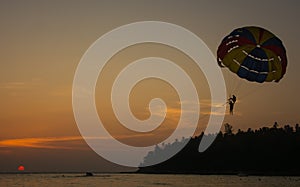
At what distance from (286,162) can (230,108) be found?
526 feet

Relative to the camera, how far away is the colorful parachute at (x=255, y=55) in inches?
1741

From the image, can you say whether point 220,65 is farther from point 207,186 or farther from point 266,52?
point 207,186

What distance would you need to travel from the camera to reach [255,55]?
44.5 meters

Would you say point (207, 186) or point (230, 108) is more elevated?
point (230, 108)

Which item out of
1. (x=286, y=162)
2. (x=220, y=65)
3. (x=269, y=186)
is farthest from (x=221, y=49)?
(x=286, y=162)

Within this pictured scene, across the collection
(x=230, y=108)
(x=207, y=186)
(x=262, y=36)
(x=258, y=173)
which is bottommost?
(x=258, y=173)

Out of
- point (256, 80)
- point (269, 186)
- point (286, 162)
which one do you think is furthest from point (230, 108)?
point (286, 162)

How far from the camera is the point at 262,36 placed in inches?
1754

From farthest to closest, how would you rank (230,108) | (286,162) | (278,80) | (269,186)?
1. (286,162)
2. (269,186)
3. (278,80)
4. (230,108)

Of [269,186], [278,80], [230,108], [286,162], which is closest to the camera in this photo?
[230,108]

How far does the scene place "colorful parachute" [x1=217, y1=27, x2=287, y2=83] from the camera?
4422 cm

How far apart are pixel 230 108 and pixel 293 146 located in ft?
542

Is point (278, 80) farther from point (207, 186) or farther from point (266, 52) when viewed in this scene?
point (207, 186)

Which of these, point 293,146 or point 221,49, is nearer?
point 221,49
